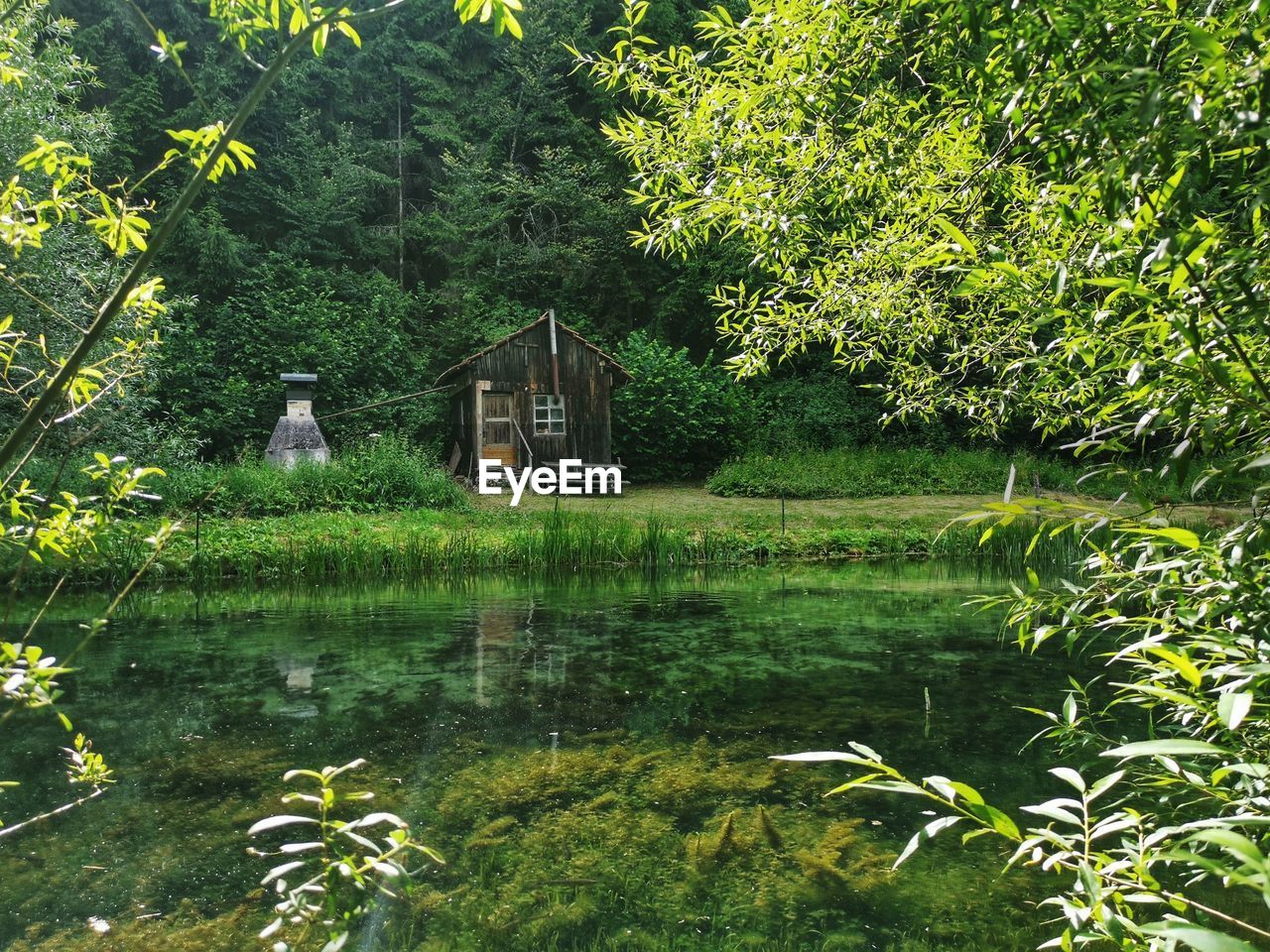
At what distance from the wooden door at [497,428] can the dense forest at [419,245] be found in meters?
2.59

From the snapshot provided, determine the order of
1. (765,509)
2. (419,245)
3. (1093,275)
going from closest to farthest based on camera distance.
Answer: (1093,275), (765,509), (419,245)

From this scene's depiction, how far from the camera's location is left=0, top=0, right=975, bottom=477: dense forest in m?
19.5

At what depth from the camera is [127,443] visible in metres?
13.5

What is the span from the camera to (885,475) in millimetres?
17844

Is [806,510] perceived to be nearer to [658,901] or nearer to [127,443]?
[127,443]

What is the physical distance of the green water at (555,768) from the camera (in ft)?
9.29

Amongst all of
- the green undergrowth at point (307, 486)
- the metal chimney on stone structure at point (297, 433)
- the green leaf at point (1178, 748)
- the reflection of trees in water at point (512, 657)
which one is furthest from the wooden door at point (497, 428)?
the green leaf at point (1178, 748)

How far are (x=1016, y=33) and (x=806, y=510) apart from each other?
13627 millimetres

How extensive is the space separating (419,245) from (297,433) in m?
11.9

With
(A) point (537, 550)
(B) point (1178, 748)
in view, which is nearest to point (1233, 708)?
(B) point (1178, 748)

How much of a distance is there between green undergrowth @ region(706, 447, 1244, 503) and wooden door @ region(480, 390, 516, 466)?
405 centimetres

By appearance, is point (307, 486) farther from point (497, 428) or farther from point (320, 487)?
point (497, 428)

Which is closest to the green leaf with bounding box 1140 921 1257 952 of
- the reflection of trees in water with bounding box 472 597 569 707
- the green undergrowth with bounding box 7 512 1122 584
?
A: the reflection of trees in water with bounding box 472 597 569 707

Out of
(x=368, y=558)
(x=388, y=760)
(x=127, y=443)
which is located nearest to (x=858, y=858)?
(x=388, y=760)
